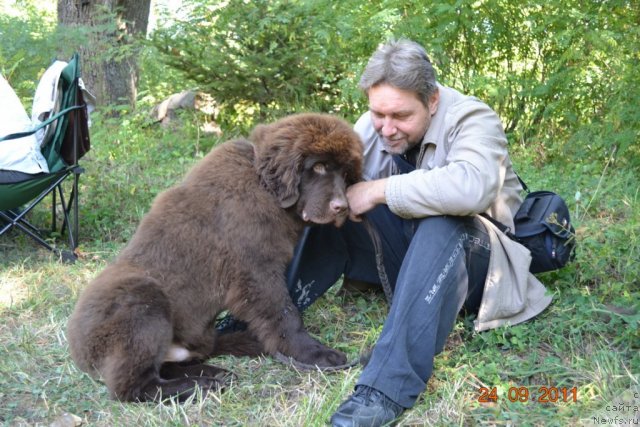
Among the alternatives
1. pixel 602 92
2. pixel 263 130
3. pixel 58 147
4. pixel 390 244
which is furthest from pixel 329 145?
pixel 602 92

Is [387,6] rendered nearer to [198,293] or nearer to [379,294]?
[379,294]

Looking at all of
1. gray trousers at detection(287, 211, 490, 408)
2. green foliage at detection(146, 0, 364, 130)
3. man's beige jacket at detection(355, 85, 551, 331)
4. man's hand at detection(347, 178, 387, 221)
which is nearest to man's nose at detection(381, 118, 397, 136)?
man's beige jacket at detection(355, 85, 551, 331)

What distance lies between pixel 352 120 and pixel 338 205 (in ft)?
14.1

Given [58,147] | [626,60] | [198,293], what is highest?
[626,60]

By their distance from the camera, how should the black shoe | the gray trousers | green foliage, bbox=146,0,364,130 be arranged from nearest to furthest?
the black shoe → the gray trousers → green foliage, bbox=146,0,364,130

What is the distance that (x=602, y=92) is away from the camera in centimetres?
582

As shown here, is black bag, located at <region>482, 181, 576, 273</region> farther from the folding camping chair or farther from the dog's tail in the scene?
the folding camping chair

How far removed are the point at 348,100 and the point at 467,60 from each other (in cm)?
139

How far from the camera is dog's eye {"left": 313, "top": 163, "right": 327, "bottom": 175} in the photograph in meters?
3.32

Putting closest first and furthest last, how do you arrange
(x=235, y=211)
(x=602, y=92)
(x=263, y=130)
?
(x=235, y=211), (x=263, y=130), (x=602, y=92)

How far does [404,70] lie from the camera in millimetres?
3258

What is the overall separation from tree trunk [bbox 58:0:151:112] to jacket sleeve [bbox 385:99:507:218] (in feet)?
21.0

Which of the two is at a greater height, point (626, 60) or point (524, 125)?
point (626, 60)
